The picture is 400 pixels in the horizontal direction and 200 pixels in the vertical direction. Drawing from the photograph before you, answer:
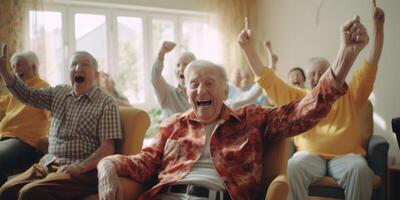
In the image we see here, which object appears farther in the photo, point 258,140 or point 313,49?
point 313,49

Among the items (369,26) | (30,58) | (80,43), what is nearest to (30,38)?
(80,43)

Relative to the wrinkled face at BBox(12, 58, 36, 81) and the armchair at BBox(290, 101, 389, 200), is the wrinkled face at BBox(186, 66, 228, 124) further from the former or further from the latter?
the wrinkled face at BBox(12, 58, 36, 81)

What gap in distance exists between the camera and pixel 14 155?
7.48ft

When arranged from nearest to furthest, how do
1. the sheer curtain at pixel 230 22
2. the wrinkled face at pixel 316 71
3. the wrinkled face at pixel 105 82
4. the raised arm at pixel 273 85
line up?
the raised arm at pixel 273 85 < the wrinkled face at pixel 316 71 < the wrinkled face at pixel 105 82 < the sheer curtain at pixel 230 22

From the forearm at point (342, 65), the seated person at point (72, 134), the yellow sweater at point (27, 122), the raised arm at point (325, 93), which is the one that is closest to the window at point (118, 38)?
the yellow sweater at point (27, 122)

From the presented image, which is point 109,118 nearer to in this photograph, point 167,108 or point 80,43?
point 167,108

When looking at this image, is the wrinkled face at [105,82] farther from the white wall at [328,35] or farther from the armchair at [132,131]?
the white wall at [328,35]

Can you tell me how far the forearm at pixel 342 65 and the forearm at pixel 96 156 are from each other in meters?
1.22

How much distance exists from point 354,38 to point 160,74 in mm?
1437

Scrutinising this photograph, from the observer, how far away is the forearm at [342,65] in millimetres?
1250

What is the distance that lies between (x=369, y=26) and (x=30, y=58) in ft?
10.4

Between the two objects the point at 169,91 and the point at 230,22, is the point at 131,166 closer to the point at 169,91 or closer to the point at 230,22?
the point at 169,91

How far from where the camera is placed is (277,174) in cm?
153

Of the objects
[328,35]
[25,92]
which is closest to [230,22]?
[328,35]
